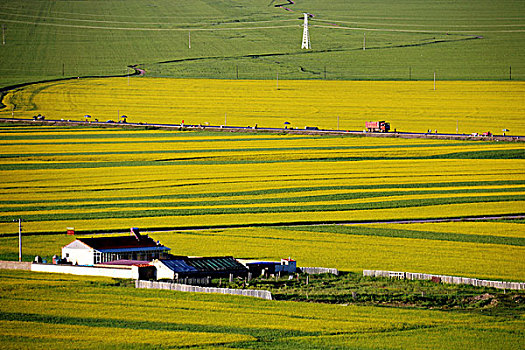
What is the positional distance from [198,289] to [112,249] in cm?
1003

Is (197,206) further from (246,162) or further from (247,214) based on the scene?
(246,162)

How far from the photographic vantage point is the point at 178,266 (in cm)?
5194

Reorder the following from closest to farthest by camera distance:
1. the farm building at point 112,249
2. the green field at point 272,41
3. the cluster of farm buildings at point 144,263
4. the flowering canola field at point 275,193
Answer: the cluster of farm buildings at point 144,263
the farm building at point 112,249
the flowering canola field at point 275,193
the green field at point 272,41

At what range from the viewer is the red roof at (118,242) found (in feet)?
185

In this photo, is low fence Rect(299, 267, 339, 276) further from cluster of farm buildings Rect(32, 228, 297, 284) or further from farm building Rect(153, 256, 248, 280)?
farm building Rect(153, 256, 248, 280)

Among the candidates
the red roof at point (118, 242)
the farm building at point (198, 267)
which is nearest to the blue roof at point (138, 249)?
the red roof at point (118, 242)

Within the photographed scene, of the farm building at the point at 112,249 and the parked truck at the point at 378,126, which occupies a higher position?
the parked truck at the point at 378,126

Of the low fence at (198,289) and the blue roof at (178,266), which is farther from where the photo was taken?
the blue roof at (178,266)

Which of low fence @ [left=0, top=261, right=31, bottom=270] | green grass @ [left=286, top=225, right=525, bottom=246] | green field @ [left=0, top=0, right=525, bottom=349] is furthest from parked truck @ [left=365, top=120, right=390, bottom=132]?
low fence @ [left=0, top=261, right=31, bottom=270]

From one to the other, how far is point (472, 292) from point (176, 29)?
14204 cm

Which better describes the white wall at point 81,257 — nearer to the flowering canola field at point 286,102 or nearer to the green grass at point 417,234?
the green grass at point 417,234

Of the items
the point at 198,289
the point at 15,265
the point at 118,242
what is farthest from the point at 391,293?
the point at 15,265

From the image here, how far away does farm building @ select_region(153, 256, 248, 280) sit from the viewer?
169 feet

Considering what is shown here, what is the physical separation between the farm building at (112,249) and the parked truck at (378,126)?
49.7m
